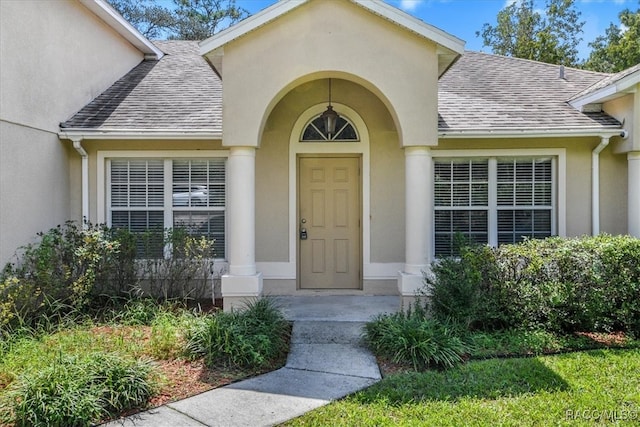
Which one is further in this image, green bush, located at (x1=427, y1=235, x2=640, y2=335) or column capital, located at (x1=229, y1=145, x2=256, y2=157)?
column capital, located at (x1=229, y1=145, x2=256, y2=157)

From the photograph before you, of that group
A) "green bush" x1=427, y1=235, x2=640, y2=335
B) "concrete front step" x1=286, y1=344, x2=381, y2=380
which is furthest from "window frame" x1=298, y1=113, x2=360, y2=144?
"concrete front step" x1=286, y1=344, x2=381, y2=380

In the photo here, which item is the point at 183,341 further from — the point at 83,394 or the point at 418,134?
the point at 418,134

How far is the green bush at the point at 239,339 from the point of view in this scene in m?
5.48

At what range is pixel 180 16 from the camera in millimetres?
25844

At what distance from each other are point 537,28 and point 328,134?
23.8m

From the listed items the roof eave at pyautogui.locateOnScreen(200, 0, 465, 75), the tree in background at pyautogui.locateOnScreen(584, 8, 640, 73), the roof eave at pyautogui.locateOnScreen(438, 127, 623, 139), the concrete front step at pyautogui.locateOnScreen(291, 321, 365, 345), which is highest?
the tree in background at pyautogui.locateOnScreen(584, 8, 640, 73)

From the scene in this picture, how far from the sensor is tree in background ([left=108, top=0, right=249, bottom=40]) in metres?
24.2

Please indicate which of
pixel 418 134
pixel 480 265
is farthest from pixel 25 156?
pixel 480 265

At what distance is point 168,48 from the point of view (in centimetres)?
1325

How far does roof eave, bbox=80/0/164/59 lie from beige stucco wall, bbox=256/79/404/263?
14.8ft

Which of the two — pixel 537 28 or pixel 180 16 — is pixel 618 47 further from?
pixel 180 16

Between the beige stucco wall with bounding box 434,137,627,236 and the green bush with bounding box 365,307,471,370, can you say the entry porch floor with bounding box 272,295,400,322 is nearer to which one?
the green bush with bounding box 365,307,471,370

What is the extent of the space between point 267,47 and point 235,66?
56 centimetres

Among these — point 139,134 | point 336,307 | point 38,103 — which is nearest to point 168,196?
point 139,134
